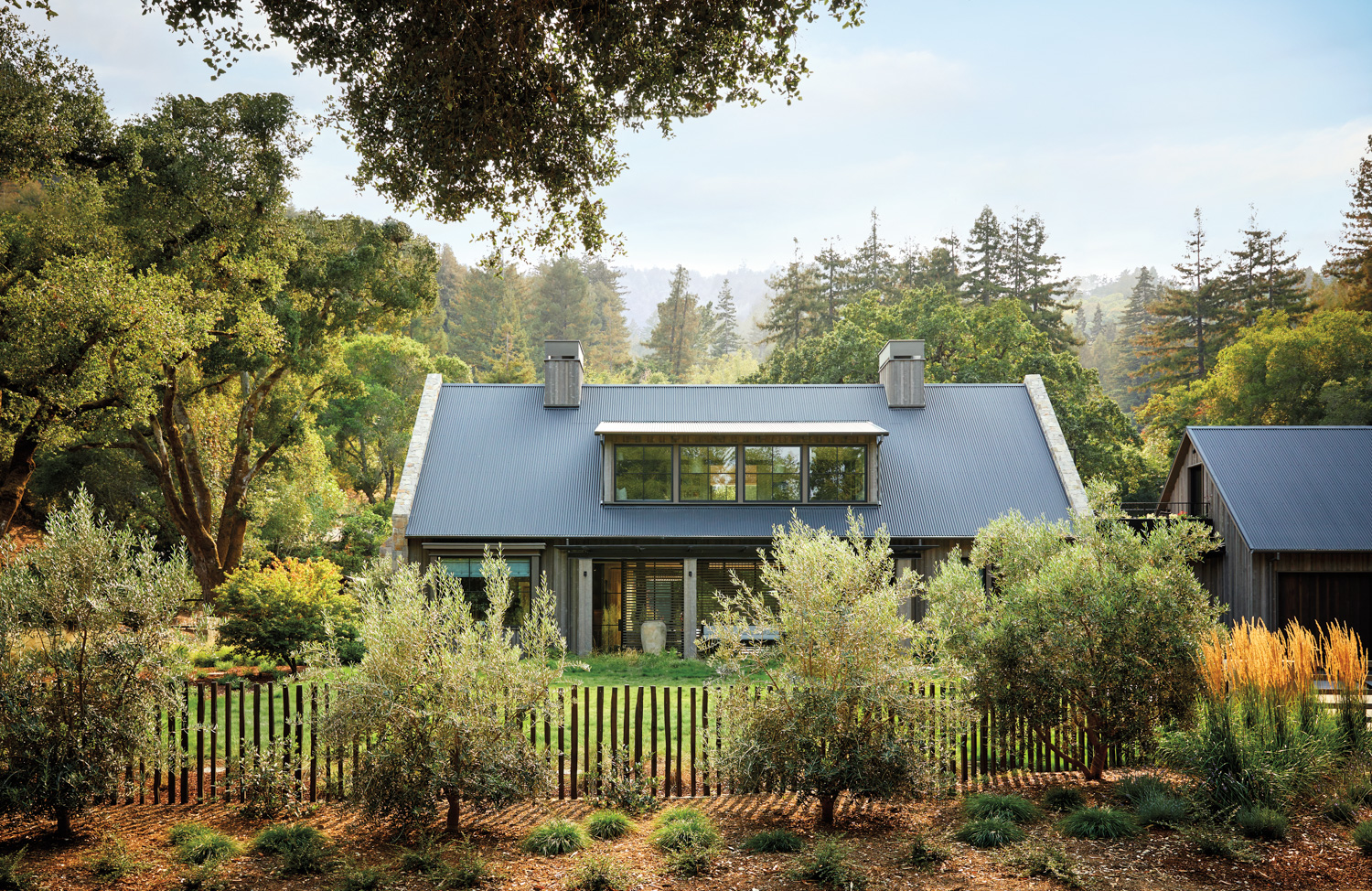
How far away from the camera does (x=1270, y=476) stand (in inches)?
734

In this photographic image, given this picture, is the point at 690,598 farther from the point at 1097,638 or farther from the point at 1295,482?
the point at 1295,482

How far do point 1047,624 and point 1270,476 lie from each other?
14.5 m

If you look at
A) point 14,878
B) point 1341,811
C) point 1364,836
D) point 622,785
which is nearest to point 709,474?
point 622,785

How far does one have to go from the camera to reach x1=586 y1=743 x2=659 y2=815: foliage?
7582mm

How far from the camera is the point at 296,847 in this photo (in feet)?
21.1

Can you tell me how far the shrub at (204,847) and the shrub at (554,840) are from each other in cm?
221

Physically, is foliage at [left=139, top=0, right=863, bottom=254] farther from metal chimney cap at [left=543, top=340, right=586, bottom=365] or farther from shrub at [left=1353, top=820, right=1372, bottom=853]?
metal chimney cap at [left=543, top=340, right=586, bottom=365]

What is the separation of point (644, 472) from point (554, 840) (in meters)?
13.4

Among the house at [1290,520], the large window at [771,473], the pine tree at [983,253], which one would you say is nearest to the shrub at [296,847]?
the large window at [771,473]

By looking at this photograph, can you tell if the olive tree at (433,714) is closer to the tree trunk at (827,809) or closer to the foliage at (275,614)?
the tree trunk at (827,809)

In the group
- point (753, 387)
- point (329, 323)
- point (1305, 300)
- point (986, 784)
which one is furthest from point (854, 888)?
point (1305, 300)

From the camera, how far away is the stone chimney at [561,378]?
72.8 ft

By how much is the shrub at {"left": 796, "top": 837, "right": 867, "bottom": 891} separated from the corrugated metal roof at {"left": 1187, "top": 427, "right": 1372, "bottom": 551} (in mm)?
15427

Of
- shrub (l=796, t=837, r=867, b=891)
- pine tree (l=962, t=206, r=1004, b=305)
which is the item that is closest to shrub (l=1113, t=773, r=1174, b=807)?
shrub (l=796, t=837, r=867, b=891)
